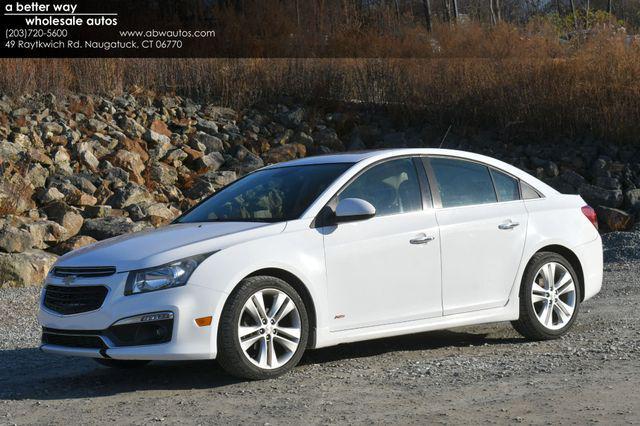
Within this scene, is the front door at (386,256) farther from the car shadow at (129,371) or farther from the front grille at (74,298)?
the front grille at (74,298)

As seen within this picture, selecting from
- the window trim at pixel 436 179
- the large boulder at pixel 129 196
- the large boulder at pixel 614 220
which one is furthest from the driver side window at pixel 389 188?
the large boulder at pixel 614 220

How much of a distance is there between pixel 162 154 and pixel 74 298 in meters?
17.0

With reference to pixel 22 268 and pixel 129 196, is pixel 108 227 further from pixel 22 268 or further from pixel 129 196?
pixel 22 268

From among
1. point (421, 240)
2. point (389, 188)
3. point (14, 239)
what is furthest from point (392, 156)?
point (14, 239)

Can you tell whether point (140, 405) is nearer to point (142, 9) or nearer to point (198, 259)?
point (198, 259)

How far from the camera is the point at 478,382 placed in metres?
6.96

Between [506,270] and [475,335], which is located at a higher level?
[506,270]

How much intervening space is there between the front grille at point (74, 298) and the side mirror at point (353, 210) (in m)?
1.76

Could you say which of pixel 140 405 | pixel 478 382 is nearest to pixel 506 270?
pixel 478 382

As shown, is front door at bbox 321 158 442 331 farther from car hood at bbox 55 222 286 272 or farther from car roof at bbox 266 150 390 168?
car hood at bbox 55 222 286 272

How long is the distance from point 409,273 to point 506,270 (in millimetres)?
1012

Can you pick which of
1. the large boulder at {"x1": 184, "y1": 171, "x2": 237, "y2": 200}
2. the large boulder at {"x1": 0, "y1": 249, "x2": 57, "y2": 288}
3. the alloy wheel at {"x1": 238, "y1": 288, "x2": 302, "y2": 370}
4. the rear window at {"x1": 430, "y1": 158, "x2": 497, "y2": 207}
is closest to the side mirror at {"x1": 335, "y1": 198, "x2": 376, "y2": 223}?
the alloy wheel at {"x1": 238, "y1": 288, "x2": 302, "y2": 370}

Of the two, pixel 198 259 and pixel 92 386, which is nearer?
pixel 198 259

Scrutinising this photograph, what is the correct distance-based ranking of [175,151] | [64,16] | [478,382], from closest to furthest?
[478,382] < [175,151] < [64,16]
